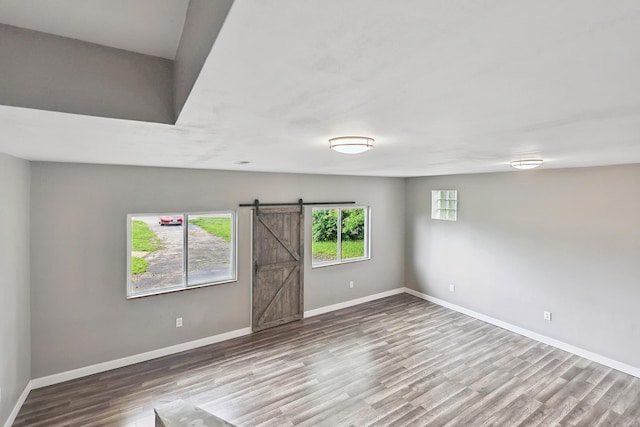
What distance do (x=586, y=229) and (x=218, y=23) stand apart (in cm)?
551

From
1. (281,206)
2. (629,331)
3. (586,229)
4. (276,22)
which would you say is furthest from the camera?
(281,206)

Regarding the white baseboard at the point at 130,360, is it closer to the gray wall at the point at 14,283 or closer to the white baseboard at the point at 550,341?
the gray wall at the point at 14,283

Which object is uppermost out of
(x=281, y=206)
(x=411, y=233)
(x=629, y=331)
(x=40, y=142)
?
(x=40, y=142)

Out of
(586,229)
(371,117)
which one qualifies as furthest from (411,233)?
(371,117)

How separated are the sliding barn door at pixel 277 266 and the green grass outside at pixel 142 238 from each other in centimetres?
147

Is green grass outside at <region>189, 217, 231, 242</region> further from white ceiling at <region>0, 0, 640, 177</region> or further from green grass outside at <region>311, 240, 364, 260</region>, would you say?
white ceiling at <region>0, 0, 640, 177</region>

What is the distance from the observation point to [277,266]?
5.54 metres

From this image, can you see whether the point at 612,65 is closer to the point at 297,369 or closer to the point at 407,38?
the point at 407,38

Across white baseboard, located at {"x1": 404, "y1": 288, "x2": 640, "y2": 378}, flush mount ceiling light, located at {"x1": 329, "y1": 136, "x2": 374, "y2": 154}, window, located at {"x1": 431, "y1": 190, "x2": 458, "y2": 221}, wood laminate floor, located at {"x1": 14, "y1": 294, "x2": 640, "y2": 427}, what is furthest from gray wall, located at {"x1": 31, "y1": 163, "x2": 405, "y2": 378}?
white baseboard, located at {"x1": 404, "y1": 288, "x2": 640, "y2": 378}

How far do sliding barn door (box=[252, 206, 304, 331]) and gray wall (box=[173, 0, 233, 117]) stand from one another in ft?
13.1

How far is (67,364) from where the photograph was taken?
3910 mm

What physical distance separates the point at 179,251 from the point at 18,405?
7.51ft

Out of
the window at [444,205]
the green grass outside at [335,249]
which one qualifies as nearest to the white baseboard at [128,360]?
the green grass outside at [335,249]

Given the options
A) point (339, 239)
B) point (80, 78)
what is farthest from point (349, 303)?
point (80, 78)
